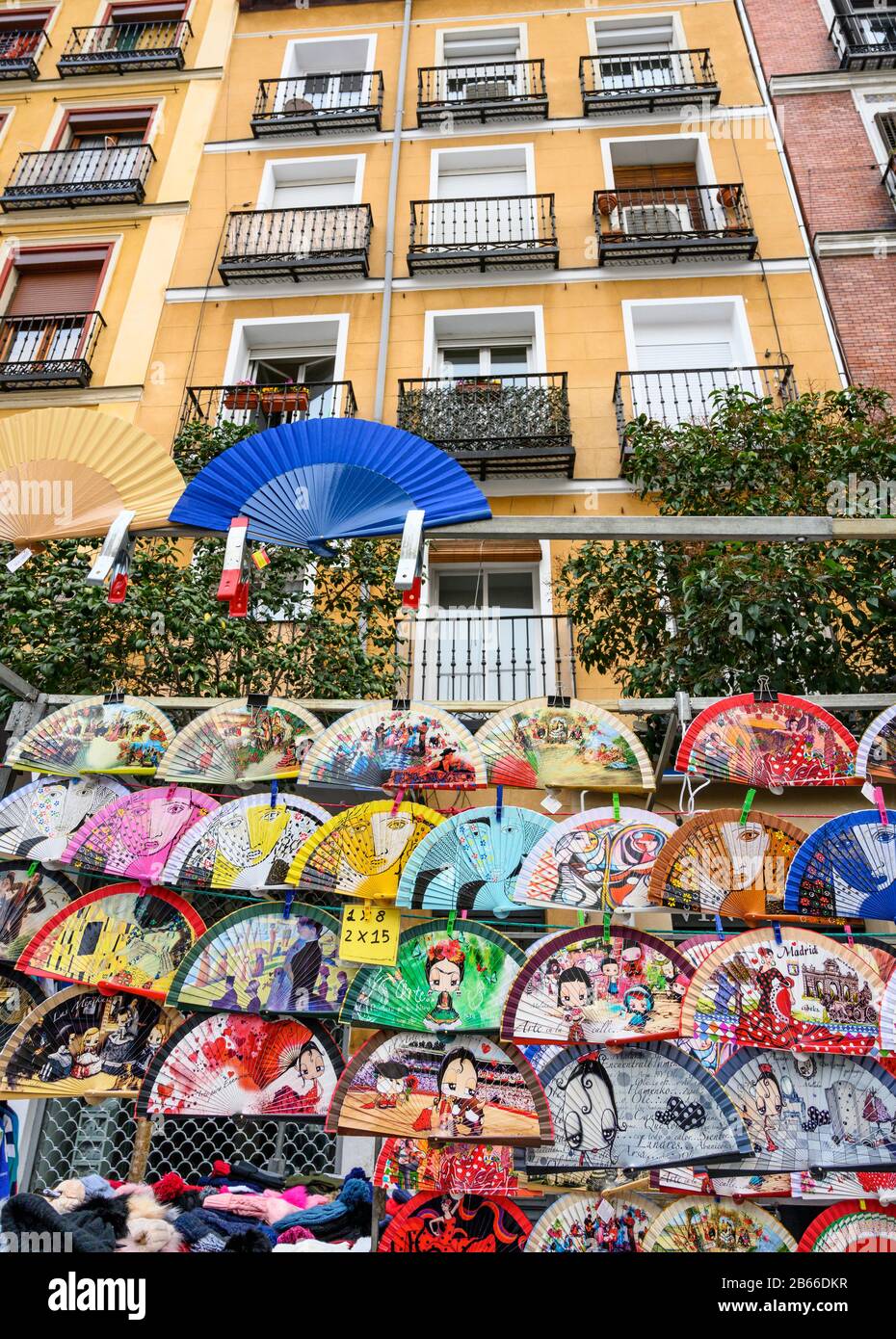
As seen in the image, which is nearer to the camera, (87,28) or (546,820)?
(546,820)

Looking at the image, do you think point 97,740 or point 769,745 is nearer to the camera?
point 769,745

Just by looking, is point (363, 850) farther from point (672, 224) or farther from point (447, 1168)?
point (672, 224)

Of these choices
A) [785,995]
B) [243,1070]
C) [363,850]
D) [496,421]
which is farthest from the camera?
[496,421]

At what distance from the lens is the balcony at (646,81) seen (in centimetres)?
1201

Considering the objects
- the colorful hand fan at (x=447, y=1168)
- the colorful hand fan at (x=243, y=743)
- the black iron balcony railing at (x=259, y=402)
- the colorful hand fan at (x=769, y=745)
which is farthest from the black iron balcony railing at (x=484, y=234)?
the colorful hand fan at (x=447, y=1168)

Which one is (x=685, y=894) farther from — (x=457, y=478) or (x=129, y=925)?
(x=129, y=925)

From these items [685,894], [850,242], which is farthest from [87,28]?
[685,894]

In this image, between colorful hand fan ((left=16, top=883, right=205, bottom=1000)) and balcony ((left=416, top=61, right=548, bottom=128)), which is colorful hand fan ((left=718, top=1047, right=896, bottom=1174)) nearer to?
colorful hand fan ((left=16, top=883, right=205, bottom=1000))

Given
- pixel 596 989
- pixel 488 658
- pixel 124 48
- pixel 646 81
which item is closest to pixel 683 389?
pixel 488 658

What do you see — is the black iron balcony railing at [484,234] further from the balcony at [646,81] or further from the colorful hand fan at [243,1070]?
the colorful hand fan at [243,1070]

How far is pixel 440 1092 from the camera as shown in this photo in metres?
3.68

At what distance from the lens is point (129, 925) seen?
4270 mm

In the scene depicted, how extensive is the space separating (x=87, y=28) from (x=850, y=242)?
39.5 feet

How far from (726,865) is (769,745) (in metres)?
0.70
